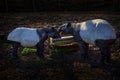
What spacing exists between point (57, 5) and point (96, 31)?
1023 centimetres

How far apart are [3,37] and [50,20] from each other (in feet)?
12.6

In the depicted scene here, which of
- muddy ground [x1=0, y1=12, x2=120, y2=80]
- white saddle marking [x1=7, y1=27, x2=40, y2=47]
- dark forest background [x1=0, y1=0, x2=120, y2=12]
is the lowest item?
muddy ground [x1=0, y1=12, x2=120, y2=80]

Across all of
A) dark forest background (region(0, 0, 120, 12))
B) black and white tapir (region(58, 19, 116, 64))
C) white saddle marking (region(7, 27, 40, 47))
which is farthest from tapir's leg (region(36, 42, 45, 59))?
dark forest background (region(0, 0, 120, 12))

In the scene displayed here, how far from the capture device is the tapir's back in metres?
8.19

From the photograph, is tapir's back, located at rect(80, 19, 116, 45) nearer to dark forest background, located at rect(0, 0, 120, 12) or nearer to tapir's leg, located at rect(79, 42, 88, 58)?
tapir's leg, located at rect(79, 42, 88, 58)

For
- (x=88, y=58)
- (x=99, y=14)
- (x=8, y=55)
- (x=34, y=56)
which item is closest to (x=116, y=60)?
(x=88, y=58)

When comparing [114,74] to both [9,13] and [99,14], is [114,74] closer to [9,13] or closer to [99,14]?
[99,14]

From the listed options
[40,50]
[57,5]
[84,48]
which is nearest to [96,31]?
[84,48]

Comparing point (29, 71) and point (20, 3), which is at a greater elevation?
point (20, 3)

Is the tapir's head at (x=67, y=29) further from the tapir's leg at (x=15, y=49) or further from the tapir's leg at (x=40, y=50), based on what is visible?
the tapir's leg at (x=15, y=49)

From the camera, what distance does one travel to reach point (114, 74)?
7.70 m

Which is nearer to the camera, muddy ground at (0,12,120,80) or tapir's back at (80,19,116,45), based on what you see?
muddy ground at (0,12,120,80)

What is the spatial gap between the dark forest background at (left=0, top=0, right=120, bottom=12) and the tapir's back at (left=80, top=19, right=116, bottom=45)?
31.2ft

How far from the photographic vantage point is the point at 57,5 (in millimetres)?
18281
